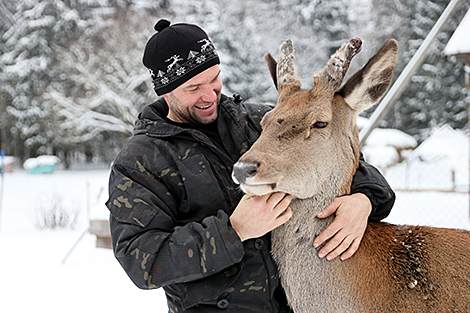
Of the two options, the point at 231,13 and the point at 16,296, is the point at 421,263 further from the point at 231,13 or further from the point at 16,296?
the point at 231,13

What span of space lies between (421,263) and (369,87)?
91 centimetres

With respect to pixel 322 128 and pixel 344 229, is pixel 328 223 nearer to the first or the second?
pixel 344 229

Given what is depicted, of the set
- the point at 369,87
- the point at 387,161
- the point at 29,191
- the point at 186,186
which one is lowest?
the point at 29,191

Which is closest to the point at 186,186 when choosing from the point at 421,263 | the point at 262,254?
the point at 262,254

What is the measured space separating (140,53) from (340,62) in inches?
840

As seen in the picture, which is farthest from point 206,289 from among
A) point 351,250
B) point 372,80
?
point 372,80

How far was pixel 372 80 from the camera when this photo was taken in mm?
2068

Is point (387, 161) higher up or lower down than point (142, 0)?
lower down

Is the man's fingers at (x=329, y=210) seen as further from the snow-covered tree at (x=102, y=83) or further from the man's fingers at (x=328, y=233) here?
the snow-covered tree at (x=102, y=83)

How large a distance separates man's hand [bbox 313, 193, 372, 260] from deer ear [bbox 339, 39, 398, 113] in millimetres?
535

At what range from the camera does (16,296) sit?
5.54m

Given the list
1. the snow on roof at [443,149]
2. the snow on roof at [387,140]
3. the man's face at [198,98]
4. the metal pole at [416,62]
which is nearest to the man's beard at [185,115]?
the man's face at [198,98]

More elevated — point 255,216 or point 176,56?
point 176,56

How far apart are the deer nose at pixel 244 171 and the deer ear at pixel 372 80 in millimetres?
750
